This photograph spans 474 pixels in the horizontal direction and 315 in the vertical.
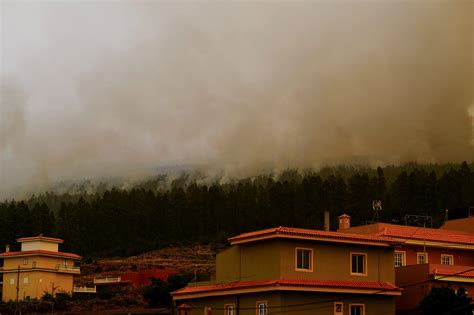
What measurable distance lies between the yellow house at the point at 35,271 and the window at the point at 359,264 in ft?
160

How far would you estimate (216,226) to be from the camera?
142 m

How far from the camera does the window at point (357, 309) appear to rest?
1729 inches

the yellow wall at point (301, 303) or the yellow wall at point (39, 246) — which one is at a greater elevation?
the yellow wall at point (39, 246)

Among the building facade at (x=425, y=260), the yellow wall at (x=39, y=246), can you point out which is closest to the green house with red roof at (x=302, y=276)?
the building facade at (x=425, y=260)

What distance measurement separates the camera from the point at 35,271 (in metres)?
84.9

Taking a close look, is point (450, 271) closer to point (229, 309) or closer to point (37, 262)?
point (229, 309)

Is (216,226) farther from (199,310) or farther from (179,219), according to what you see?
(199,310)

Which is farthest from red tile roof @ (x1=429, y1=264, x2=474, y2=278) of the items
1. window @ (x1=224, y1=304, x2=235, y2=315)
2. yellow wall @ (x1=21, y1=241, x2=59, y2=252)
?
yellow wall @ (x1=21, y1=241, x2=59, y2=252)

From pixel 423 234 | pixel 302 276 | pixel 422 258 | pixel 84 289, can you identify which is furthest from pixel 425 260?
pixel 84 289

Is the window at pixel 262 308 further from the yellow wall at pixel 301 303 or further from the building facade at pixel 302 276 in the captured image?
the yellow wall at pixel 301 303

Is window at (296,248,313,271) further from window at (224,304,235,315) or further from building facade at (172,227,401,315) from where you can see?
window at (224,304,235,315)

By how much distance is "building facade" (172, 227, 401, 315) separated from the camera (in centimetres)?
4241

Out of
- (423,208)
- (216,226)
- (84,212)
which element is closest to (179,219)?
(216,226)

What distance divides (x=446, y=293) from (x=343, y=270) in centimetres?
618
